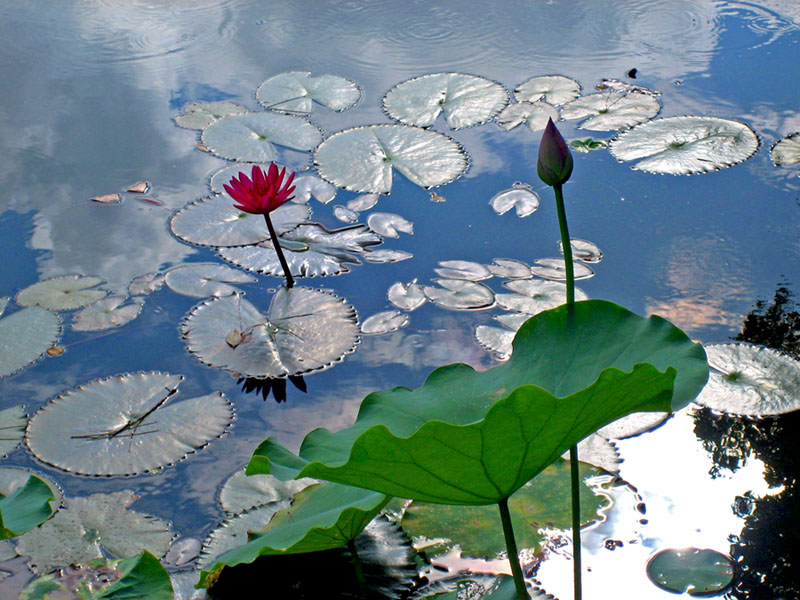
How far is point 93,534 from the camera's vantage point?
1.37 meters

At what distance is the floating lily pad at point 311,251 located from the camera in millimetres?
2043

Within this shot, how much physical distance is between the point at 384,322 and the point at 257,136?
1.02 metres

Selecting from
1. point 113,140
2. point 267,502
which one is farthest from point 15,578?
point 113,140

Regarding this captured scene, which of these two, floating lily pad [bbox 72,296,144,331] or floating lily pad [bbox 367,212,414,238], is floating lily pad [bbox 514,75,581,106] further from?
floating lily pad [bbox 72,296,144,331]

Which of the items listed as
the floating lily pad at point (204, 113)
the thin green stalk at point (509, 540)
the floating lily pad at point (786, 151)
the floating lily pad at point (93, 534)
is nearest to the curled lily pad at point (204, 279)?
the floating lily pad at point (93, 534)

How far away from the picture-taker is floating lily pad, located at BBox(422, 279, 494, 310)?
1.90 m

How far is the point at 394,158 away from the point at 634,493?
1.39 m

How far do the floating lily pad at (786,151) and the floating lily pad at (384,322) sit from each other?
4.38ft

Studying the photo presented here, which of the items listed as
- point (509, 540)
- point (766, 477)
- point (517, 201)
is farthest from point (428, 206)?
point (509, 540)

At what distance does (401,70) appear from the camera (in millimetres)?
3020

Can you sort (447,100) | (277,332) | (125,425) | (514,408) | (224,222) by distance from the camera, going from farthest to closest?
(447,100) → (224,222) → (277,332) → (125,425) → (514,408)

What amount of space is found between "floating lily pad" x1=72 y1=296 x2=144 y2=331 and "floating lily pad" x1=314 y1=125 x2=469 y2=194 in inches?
28.7

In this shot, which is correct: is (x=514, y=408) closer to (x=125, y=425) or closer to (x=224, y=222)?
(x=125, y=425)

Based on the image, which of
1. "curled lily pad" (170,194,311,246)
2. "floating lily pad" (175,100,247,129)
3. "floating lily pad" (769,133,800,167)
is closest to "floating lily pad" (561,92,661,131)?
"floating lily pad" (769,133,800,167)
